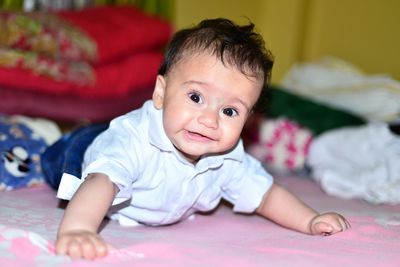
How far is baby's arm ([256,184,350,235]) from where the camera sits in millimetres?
1207

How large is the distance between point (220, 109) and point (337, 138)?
2.56ft

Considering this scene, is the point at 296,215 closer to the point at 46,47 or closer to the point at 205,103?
the point at 205,103

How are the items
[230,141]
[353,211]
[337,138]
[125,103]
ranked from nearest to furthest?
[230,141] < [353,211] < [337,138] < [125,103]

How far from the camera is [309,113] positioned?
1.97 metres

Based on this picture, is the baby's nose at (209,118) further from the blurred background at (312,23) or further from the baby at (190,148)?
the blurred background at (312,23)

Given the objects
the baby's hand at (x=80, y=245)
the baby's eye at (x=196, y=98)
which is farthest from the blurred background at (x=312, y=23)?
the baby's hand at (x=80, y=245)

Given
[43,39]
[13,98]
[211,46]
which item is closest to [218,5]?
[43,39]

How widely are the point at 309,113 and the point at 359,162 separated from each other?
28 cm

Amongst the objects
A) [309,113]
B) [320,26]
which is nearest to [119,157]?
[309,113]

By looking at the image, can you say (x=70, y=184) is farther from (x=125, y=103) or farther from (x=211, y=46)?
(x=125, y=103)

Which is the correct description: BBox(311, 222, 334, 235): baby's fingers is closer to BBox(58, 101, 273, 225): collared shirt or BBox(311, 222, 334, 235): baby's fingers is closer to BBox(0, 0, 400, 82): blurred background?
BBox(58, 101, 273, 225): collared shirt

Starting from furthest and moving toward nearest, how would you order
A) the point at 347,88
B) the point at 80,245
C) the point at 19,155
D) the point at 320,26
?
1. the point at 320,26
2. the point at 347,88
3. the point at 19,155
4. the point at 80,245

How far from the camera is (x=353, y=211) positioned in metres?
1.42

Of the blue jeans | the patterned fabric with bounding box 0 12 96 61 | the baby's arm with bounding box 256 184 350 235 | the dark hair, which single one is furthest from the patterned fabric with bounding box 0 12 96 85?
the baby's arm with bounding box 256 184 350 235
